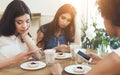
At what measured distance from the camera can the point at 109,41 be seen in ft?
8.09

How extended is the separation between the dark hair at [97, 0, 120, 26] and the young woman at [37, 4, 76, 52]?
1356mm

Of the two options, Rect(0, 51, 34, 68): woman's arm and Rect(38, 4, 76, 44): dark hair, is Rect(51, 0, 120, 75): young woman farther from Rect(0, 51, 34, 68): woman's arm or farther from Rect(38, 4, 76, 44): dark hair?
Rect(38, 4, 76, 44): dark hair

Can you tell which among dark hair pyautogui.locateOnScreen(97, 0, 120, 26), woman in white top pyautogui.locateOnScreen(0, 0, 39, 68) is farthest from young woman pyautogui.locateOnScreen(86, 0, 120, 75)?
woman in white top pyautogui.locateOnScreen(0, 0, 39, 68)

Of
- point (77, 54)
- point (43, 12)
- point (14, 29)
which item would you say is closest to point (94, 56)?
point (77, 54)

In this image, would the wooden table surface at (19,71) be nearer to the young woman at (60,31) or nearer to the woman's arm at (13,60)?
the woman's arm at (13,60)

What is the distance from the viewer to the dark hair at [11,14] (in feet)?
6.16

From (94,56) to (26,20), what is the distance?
65 cm

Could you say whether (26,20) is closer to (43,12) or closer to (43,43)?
(43,43)

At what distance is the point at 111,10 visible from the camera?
1.04m

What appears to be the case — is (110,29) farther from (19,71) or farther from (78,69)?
(19,71)

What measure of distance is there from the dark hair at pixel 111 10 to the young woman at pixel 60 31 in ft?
4.45

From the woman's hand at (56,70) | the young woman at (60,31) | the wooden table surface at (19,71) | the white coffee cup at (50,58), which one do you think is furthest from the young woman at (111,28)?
the young woman at (60,31)

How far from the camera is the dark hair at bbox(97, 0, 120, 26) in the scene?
102 centimetres

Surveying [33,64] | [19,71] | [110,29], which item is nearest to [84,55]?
[33,64]
